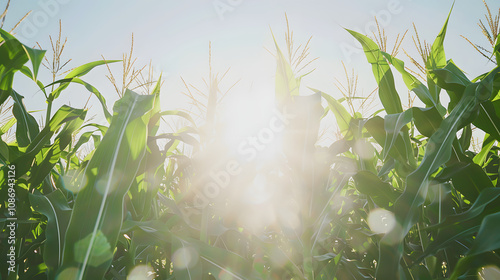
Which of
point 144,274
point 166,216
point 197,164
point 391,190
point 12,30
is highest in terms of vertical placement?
point 12,30

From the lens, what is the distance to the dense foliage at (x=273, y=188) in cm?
51

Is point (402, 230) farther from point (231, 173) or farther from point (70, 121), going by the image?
point (70, 121)

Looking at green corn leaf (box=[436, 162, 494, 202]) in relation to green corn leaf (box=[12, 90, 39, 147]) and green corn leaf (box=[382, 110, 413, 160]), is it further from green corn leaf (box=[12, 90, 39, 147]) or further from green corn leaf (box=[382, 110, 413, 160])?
green corn leaf (box=[12, 90, 39, 147])

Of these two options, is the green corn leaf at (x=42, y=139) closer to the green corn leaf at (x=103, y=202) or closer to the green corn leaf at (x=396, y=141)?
the green corn leaf at (x=103, y=202)

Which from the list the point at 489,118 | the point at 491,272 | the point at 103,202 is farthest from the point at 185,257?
the point at 489,118

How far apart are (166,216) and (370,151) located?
781 mm

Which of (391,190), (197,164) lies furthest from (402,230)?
(197,164)

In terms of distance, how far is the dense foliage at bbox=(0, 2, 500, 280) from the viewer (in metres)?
Result: 0.51

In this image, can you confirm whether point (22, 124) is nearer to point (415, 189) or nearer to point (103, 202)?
point (103, 202)

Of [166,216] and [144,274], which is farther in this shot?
[166,216]

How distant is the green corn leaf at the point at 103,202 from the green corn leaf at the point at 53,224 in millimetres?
154

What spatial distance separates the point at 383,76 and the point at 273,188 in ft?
1.63

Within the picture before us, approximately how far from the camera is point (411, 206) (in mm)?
560

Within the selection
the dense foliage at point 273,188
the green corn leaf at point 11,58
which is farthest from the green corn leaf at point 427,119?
the green corn leaf at point 11,58
